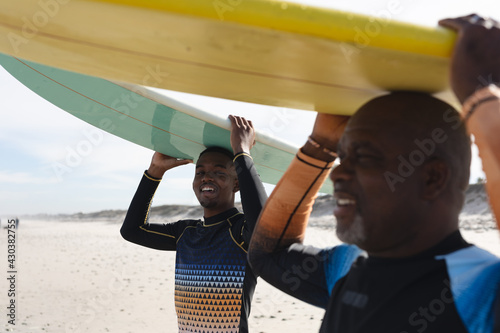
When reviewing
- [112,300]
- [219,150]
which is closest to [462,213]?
[112,300]

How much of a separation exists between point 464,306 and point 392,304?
0.16 meters

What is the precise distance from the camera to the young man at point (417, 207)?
846 mm

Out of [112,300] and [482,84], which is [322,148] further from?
[112,300]

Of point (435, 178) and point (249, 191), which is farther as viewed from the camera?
point (249, 191)

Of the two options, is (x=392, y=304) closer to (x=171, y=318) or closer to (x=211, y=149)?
(x=211, y=149)

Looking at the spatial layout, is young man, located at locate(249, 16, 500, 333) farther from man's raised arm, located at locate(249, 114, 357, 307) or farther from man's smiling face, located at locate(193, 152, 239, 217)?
man's smiling face, located at locate(193, 152, 239, 217)

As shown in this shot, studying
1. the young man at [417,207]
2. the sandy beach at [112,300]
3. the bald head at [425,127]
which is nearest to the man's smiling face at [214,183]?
the young man at [417,207]

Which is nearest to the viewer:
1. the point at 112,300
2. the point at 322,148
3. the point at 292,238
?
the point at 322,148

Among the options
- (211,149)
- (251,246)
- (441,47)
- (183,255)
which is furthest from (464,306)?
(211,149)

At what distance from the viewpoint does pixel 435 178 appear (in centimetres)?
104

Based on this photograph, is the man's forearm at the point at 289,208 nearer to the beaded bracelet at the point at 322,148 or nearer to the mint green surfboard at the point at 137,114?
the beaded bracelet at the point at 322,148

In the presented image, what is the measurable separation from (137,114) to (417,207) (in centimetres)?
187

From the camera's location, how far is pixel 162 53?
1.13 m

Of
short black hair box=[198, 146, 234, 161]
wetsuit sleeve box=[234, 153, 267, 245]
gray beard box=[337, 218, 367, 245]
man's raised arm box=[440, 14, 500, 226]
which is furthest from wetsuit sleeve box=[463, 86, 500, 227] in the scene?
short black hair box=[198, 146, 234, 161]
